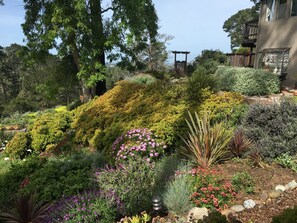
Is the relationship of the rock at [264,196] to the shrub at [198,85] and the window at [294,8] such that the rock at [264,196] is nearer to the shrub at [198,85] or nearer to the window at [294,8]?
the shrub at [198,85]

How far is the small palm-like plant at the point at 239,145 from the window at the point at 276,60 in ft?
33.8

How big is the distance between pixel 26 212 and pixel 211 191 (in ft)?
8.72

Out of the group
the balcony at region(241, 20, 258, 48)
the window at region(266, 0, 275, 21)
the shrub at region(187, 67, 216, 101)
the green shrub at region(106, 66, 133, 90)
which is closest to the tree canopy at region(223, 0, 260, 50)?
the green shrub at region(106, 66, 133, 90)

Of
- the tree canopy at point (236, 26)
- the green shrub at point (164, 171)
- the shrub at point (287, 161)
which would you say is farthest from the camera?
the tree canopy at point (236, 26)

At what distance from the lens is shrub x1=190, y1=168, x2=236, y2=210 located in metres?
3.60

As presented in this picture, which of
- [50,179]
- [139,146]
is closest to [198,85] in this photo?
[139,146]

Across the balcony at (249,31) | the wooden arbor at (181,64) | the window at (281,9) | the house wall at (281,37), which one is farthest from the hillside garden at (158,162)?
the balcony at (249,31)

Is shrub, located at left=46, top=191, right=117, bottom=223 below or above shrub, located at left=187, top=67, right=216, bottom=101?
below

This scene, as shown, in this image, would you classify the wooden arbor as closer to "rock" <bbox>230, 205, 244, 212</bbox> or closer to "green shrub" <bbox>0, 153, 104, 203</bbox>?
"green shrub" <bbox>0, 153, 104, 203</bbox>

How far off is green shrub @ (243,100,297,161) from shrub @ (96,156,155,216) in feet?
7.58

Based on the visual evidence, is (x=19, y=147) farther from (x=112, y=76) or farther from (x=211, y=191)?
(x=112, y=76)

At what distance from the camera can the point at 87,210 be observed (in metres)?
3.29

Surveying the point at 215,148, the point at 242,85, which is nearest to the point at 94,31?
the point at 242,85

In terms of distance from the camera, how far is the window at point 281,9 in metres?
14.1
